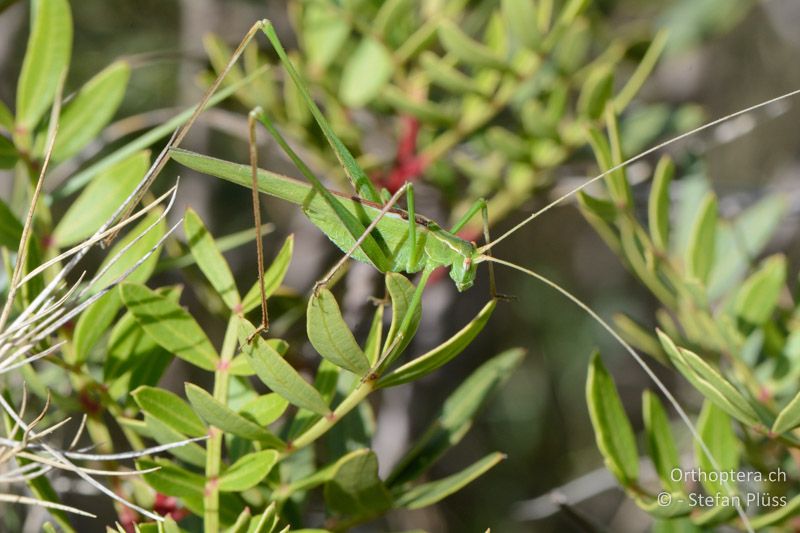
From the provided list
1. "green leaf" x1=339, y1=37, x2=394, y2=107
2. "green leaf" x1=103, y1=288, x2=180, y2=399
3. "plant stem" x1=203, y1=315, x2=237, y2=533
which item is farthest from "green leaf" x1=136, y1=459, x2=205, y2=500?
"green leaf" x1=339, y1=37, x2=394, y2=107

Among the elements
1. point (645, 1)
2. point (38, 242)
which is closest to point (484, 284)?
point (645, 1)


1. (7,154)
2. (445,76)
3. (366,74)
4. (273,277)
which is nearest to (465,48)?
(445,76)

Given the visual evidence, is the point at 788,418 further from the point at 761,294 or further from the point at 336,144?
the point at 336,144

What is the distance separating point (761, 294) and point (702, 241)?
8cm

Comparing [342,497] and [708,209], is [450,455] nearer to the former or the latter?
[708,209]

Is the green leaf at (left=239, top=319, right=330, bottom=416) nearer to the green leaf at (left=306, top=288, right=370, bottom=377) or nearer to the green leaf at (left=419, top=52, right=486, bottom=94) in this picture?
the green leaf at (left=306, top=288, right=370, bottom=377)

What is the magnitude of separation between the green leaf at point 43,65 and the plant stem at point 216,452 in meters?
0.30

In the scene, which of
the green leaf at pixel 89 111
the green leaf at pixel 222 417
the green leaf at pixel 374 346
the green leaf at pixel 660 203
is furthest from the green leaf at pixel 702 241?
the green leaf at pixel 89 111

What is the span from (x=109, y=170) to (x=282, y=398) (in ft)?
1.00

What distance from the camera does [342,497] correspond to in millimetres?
647

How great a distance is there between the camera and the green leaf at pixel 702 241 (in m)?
0.87

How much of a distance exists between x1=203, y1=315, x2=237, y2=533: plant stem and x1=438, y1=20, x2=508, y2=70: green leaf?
0.45 m

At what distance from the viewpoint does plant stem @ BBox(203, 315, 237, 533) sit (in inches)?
23.6

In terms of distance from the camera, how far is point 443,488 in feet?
2.19
